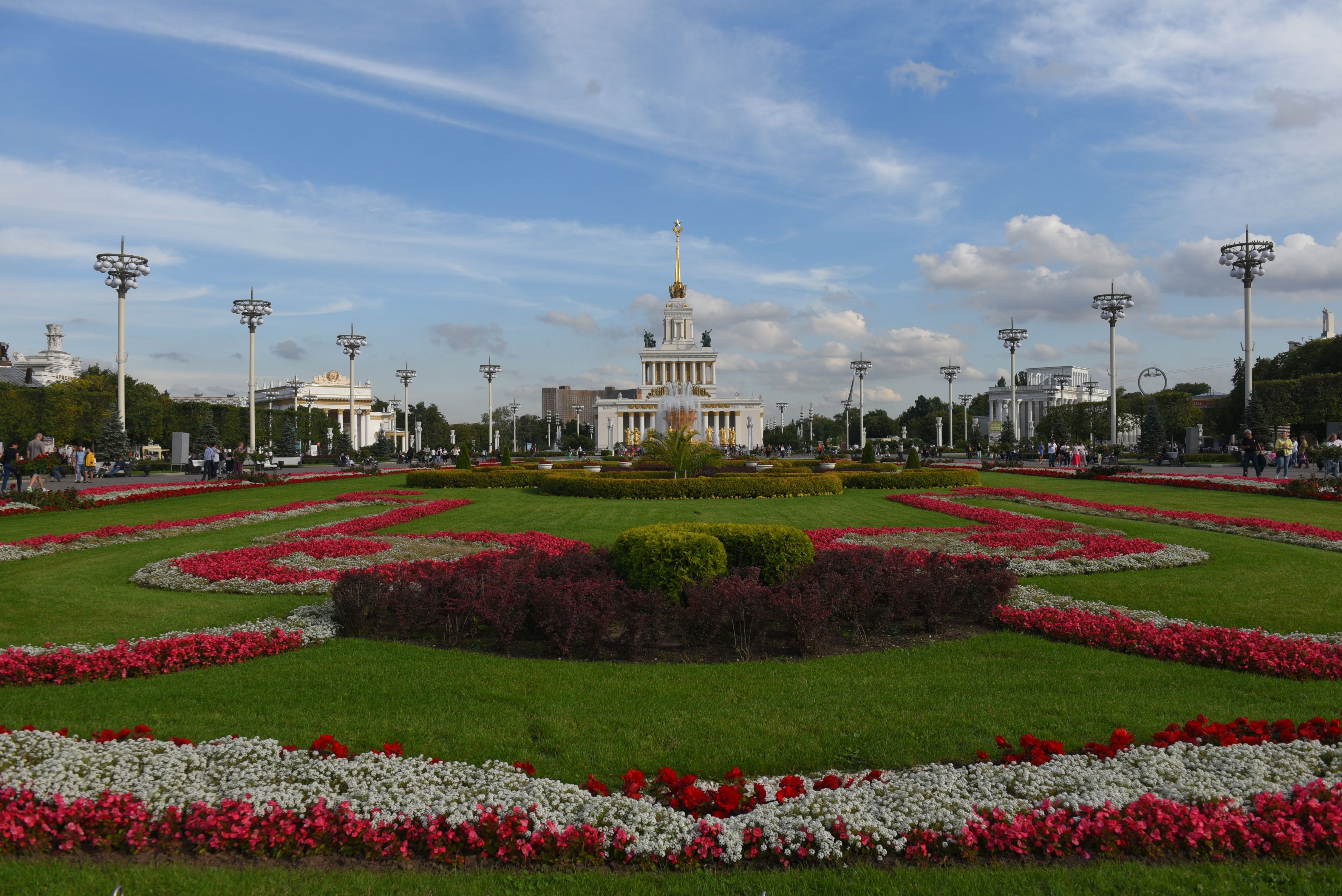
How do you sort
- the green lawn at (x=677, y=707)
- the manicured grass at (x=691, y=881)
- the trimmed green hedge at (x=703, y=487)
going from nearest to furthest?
the manicured grass at (x=691, y=881) < the green lawn at (x=677, y=707) < the trimmed green hedge at (x=703, y=487)

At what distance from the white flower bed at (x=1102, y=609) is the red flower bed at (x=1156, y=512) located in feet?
21.2

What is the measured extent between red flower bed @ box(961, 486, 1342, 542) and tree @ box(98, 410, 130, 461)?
34.1 meters

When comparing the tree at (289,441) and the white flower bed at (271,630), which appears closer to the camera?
the white flower bed at (271,630)

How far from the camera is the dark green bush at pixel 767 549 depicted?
307 inches

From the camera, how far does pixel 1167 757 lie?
416cm

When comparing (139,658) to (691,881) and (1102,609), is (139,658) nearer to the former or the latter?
(691,881)

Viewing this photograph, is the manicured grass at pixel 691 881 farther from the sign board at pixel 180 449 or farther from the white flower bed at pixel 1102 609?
the sign board at pixel 180 449

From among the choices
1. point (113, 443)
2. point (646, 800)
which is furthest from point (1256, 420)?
point (113, 443)

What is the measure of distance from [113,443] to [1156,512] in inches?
1576

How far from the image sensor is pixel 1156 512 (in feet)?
50.6

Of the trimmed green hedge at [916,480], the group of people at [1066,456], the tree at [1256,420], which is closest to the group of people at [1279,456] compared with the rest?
the tree at [1256,420]

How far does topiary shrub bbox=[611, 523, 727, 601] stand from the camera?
23.9ft

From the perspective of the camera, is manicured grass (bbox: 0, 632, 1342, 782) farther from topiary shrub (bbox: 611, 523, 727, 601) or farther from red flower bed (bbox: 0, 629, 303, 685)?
topiary shrub (bbox: 611, 523, 727, 601)

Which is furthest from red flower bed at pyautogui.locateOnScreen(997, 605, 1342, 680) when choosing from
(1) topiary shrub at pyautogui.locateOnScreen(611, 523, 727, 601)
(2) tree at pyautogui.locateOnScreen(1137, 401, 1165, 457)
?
(2) tree at pyautogui.locateOnScreen(1137, 401, 1165, 457)
